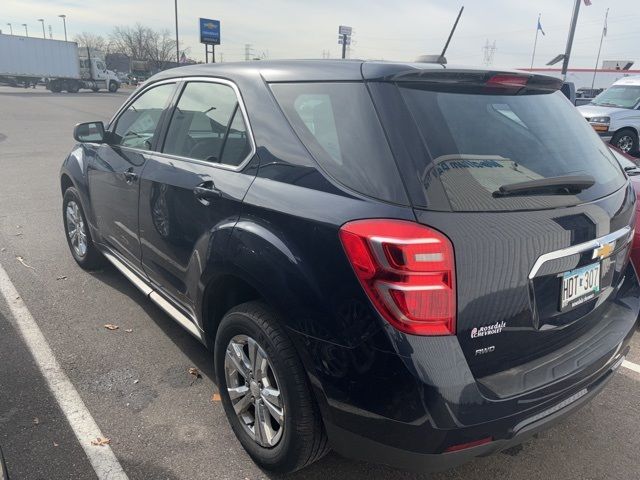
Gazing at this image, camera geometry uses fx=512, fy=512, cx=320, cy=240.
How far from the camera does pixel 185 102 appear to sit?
3.03 meters

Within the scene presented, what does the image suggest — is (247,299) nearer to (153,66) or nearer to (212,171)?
(212,171)

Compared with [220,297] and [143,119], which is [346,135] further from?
[143,119]

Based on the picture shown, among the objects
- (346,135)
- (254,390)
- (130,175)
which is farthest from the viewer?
(130,175)

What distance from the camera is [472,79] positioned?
2.06m

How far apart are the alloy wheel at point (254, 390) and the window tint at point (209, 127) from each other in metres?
0.88

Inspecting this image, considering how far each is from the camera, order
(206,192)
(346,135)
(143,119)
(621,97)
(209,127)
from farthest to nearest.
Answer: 1. (621,97)
2. (143,119)
3. (209,127)
4. (206,192)
5. (346,135)

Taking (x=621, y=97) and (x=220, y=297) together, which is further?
(x=621, y=97)

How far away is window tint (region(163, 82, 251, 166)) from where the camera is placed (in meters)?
2.48

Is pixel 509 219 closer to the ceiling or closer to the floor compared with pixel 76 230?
closer to the ceiling

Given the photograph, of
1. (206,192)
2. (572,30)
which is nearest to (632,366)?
(206,192)

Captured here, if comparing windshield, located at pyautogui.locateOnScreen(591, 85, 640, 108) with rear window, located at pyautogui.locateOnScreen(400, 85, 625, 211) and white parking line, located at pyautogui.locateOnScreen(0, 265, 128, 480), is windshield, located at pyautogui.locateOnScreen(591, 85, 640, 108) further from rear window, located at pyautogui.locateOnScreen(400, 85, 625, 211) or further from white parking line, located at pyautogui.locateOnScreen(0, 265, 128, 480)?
white parking line, located at pyautogui.locateOnScreen(0, 265, 128, 480)

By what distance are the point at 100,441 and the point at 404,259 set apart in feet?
6.03

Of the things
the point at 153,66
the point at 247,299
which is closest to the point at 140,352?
the point at 247,299

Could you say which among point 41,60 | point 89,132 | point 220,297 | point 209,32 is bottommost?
point 220,297
